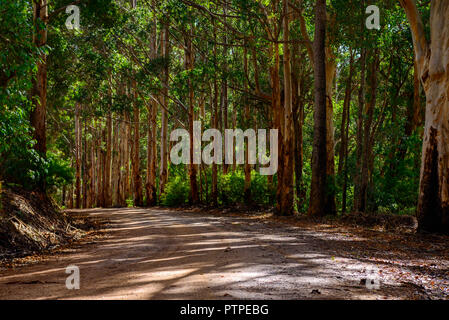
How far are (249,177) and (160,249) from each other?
14434 mm

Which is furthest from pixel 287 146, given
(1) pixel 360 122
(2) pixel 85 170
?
(2) pixel 85 170

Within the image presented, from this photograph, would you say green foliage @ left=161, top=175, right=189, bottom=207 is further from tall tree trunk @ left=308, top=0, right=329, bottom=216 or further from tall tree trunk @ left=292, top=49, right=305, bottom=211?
tall tree trunk @ left=308, top=0, right=329, bottom=216

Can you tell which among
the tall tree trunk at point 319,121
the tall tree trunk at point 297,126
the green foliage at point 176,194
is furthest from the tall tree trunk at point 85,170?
the tall tree trunk at point 319,121

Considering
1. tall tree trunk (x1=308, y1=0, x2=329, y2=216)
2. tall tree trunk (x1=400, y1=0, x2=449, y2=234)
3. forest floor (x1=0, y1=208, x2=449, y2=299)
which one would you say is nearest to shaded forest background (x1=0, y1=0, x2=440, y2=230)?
tall tree trunk (x1=308, y1=0, x2=329, y2=216)

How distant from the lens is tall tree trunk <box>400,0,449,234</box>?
980 centimetres

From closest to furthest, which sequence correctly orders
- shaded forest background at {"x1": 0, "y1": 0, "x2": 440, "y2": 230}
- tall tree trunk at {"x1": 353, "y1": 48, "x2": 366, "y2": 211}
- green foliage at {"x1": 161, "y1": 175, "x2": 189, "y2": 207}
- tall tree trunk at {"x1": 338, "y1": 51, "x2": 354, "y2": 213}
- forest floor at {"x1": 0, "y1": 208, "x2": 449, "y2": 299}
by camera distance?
forest floor at {"x1": 0, "y1": 208, "x2": 449, "y2": 299} < shaded forest background at {"x1": 0, "y1": 0, "x2": 440, "y2": 230} < tall tree trunk at {"x1": 353, "y1": 48, "x2": 366, "y2": 211} < tall tree trunk at {"x1": 338, "y1": 51, "x2": 354, "y2": 213} < green foliage at {"x1": 161, "y1": 175, "x2": 189, "y2": 207}

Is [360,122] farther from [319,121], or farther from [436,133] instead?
[436,133]

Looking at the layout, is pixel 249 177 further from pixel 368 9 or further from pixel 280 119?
pixel 368 9

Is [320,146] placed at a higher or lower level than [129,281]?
higher

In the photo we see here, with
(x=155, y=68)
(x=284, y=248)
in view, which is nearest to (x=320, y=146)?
(x=284, y=248)

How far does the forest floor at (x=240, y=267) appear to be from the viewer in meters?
4.41

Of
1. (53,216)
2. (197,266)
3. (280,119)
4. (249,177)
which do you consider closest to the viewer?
(197,266)

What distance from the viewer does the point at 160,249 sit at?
801 centimetres

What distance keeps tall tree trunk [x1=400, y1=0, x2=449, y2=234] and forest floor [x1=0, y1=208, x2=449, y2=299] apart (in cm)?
67
